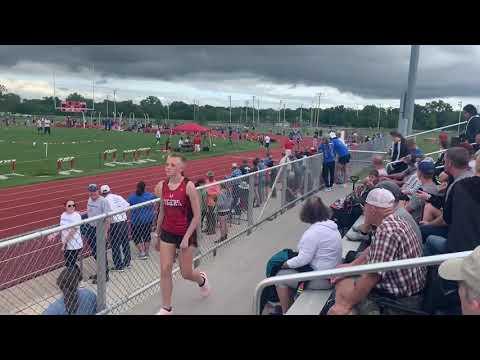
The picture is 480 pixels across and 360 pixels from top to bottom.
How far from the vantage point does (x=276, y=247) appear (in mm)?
6578

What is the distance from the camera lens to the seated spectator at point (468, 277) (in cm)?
179

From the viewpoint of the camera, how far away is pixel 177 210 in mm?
4098

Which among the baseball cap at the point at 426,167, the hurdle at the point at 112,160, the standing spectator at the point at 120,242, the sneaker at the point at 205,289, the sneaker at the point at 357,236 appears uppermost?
the baseball cap at the point at 426,167

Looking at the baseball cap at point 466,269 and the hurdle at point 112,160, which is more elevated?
the baseball cap at point 466,269

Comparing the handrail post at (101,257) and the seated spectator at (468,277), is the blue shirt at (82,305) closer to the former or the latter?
the handrail post at (101,257)

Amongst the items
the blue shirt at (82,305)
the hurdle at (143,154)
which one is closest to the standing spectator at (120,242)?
the blue shirt at (82,305)

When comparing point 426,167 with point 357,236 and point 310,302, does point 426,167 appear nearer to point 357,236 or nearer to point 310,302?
point 357,236

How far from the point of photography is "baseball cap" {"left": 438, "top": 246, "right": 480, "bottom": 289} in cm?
180

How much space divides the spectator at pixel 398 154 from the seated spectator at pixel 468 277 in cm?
677

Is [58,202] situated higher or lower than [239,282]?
lower

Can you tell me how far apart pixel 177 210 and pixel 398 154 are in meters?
6.22

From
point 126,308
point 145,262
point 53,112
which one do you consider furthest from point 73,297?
point 53,112
